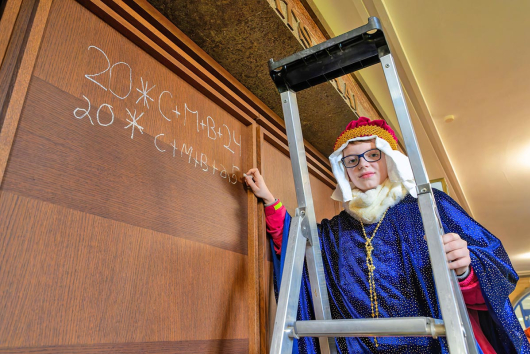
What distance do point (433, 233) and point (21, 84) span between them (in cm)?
82

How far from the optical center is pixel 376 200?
1.15m

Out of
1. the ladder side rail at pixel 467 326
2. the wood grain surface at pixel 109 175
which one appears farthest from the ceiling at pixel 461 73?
the ladder side rail at pixel 467 326

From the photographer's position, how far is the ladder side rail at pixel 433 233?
0.63 m

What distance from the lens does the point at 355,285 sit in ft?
3.54

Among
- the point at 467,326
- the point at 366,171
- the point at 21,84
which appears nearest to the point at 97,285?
the point at 21,84

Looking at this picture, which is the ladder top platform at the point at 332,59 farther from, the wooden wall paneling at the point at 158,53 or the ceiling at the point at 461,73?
the ceiling at the point at 461,73

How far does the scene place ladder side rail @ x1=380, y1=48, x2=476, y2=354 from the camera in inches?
24.8

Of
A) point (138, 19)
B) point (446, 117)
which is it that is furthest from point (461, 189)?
point (138, 19)

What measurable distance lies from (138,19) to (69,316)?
0.66m

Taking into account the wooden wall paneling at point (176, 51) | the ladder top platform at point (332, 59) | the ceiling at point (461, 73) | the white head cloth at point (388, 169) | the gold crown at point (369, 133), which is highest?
the ceiling at point (461, 73)

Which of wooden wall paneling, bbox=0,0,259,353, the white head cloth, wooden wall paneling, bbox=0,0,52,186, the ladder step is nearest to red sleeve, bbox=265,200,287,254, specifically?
wooden wall paneling, bbox=0,0,259,353

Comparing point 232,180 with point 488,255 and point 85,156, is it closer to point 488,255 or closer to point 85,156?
point 85,156

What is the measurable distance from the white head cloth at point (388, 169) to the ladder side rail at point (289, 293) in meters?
0.35

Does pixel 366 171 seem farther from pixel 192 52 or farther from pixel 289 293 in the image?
pixel 192 52
